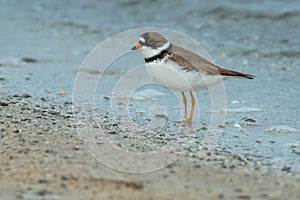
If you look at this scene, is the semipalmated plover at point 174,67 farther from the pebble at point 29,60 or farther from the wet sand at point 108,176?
the pebble at point 29,60

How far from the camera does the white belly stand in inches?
246

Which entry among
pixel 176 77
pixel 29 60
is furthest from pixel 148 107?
pixel 29 60

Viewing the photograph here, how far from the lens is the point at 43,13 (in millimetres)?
14445

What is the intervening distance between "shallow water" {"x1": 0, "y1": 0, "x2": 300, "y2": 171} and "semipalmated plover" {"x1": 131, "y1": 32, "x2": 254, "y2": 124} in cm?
53

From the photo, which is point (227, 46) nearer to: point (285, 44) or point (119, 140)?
point (285, 44)

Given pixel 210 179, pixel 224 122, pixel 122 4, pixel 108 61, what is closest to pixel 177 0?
pixel 122 4

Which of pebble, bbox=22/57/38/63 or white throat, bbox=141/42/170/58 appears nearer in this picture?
white throat, bbox=141/42/170/58

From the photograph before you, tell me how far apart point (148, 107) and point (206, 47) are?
3616mm

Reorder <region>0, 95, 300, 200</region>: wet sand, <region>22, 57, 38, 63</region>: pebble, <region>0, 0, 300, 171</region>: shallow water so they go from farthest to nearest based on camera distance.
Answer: <region>22, 57, 38, 63</region>: pebble
<region>0, 0, 300, 171</region>: shallow water
<region>0, 95, 300, 200</region>: wet sand

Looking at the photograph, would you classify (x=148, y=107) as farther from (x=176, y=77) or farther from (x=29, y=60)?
(x=29, y=60)

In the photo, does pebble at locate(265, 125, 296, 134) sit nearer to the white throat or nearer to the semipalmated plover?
the semipalmated plover

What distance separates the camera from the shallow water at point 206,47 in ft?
21.3

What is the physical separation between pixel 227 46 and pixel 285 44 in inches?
36.8

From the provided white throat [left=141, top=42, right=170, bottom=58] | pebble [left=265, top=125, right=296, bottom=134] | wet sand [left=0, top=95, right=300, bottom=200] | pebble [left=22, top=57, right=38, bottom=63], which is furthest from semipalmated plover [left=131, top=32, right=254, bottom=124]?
pebble [left=22, top=57, right=38, bottom=63]
